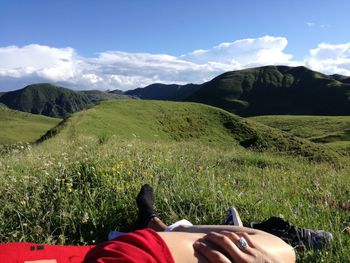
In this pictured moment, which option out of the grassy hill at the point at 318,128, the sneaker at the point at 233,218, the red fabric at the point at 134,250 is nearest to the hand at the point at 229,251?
the red fabric at the point at 134,250

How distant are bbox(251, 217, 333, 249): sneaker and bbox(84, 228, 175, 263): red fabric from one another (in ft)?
5.32

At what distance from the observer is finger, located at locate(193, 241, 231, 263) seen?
7.89 feet

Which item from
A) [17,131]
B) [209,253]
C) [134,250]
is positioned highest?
[134,250]

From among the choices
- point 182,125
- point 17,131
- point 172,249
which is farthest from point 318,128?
point 17,131

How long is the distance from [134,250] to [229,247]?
2.22 ft

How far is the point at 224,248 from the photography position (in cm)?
250

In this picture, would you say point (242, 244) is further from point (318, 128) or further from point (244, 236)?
point (318, 128)

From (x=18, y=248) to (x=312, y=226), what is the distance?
2.78 meters

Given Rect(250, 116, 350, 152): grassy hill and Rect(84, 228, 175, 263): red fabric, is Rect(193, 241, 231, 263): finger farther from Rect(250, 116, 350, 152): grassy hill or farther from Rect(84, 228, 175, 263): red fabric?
Rect(250, 116, 350, 152): grassy hill

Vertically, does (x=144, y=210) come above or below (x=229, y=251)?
below

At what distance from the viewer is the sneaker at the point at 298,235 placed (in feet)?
11.4

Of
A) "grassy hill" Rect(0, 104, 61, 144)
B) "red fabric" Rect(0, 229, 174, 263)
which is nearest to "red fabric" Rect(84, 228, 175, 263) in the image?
"red fabric" Rect(0, 229, 174, 263)

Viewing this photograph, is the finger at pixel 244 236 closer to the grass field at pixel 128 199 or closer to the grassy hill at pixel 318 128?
the grass field at pixel 128 199

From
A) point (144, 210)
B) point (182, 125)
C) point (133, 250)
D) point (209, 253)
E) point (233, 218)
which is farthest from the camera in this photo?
point (182, 125)
